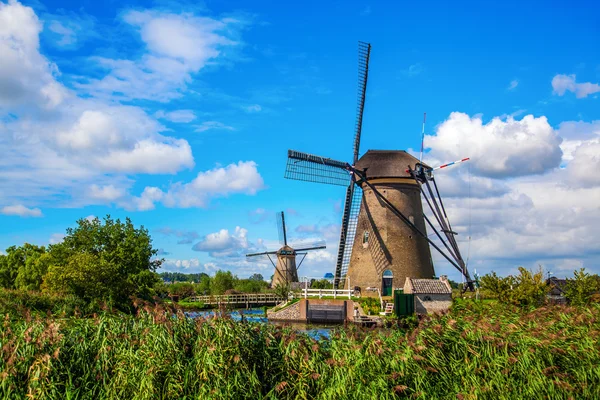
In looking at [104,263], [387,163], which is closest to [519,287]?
[387,163]

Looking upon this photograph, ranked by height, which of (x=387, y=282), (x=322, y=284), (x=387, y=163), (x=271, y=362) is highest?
(x=387, y=163)

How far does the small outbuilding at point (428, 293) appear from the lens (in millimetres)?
30625

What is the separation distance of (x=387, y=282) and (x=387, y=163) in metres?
6.73

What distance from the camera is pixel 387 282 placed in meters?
32.5

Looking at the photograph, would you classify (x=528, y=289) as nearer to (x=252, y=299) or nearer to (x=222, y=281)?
Result: (x=252, y=299)

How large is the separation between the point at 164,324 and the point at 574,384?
20.4 feet

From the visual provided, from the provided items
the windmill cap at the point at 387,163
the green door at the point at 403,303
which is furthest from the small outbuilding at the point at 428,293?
the windmill cap at the point at 387,163

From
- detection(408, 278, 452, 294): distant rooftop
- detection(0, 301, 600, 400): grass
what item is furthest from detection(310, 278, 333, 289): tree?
detection(0, 301, 600, 400): grass

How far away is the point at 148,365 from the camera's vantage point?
326 inches

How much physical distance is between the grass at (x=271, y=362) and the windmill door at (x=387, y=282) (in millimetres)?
22649

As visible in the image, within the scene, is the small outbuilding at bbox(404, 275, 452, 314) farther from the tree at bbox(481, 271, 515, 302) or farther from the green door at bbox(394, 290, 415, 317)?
the tree at bbox(481, 271, 515, 302)

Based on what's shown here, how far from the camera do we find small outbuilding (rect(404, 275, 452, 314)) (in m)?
30.6

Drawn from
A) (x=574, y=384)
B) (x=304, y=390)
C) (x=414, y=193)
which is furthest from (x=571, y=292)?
(x=304, y=390)

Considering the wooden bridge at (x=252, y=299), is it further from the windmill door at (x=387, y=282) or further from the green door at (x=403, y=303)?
the green door at (x=403, y=303)
